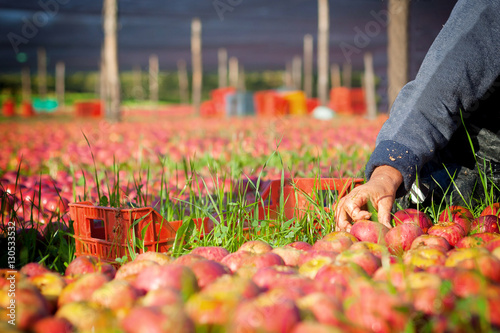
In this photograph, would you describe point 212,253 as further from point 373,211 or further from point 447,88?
point 447,88

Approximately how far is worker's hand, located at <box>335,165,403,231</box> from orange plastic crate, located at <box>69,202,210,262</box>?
1.70 feet

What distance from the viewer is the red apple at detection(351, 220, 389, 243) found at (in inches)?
65.9

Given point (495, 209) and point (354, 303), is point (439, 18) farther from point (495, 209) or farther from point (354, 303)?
point (354, 303)

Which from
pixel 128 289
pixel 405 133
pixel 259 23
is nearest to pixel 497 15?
pixel 405 133

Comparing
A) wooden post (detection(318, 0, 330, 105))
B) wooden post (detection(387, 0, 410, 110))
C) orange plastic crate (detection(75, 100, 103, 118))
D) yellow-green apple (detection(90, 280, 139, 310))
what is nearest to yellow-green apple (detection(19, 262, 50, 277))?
yellow-green apple (detection(90, 280, 139, 310))

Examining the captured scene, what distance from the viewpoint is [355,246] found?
4.77 ft

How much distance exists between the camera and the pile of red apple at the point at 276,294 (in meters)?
0.91

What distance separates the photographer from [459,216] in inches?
76.3

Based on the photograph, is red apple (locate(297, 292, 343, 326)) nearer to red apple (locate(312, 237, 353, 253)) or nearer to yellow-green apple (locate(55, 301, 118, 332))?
yellow-green apple (locate(55, 301, 118, 332))

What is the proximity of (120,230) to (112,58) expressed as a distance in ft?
34.0

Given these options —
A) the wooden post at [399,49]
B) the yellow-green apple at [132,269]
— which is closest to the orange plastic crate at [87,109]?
the wooden post at [399,49]

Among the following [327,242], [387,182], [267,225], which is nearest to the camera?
[327,242]

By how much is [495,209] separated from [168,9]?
16.3 m

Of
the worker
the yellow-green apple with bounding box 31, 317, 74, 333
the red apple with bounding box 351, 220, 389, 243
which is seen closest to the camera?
the yellow-green apple with bounding box 31, 317, 74, 333
